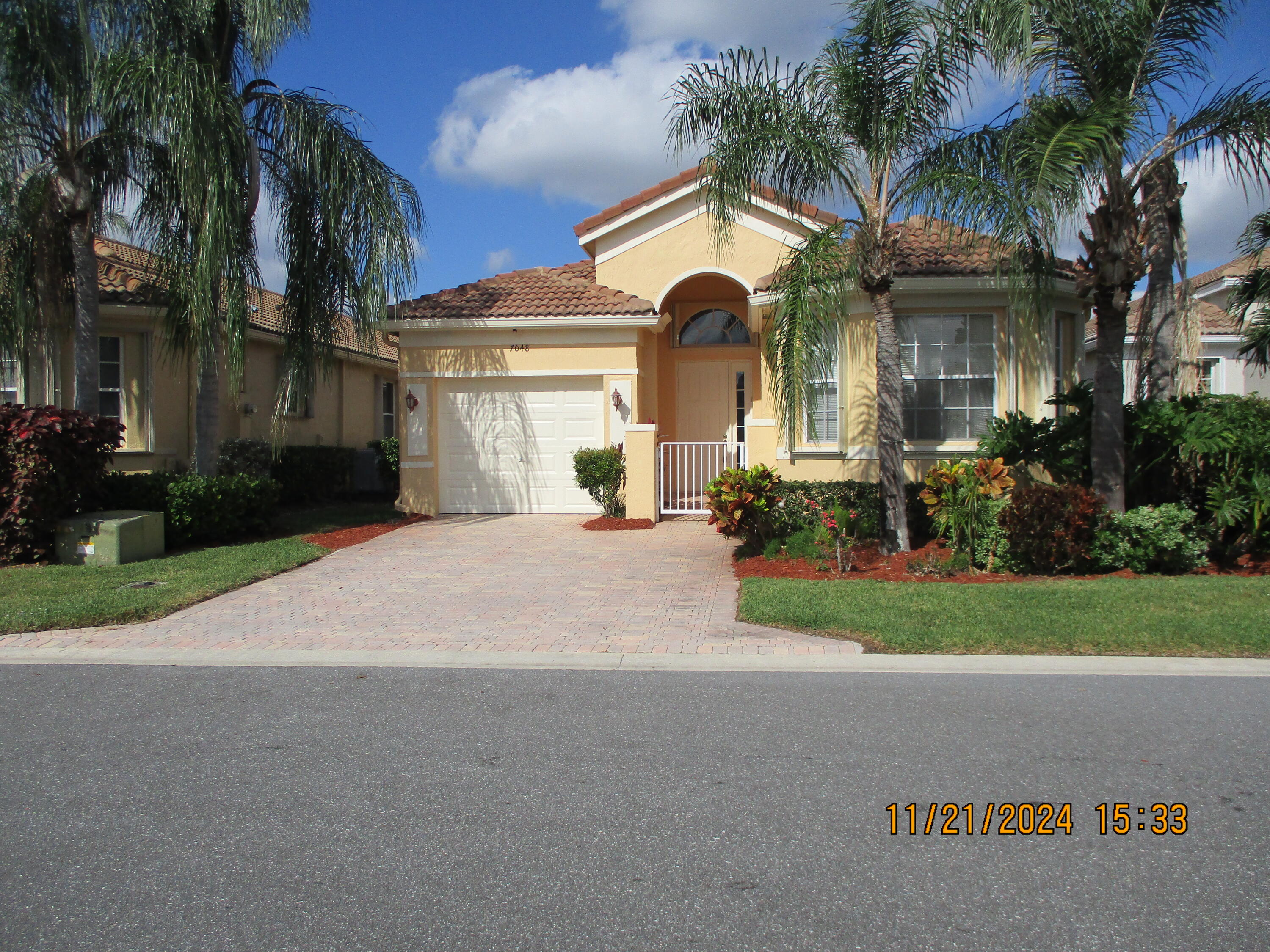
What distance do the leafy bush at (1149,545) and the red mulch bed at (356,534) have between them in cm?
972

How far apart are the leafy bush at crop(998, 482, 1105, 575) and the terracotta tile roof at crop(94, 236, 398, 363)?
988 centimetres

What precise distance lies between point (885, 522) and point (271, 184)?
33.1 feet

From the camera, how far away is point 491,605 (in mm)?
9242

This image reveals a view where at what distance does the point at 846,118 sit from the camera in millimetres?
10594

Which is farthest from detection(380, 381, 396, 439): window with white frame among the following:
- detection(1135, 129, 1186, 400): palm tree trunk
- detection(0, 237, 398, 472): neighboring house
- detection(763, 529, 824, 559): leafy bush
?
detection(1135, 129, 1186, 400): palm tree trunk

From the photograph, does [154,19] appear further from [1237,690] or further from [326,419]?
[1237,690]

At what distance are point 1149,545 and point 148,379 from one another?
1557 cm

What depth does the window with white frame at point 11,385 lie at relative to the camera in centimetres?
1500

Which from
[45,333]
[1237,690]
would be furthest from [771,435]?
[45,333]

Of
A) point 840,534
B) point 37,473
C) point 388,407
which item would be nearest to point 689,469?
point 840,534

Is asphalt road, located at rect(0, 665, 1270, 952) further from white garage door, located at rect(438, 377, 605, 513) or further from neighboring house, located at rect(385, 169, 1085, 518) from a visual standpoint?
white garage door, located at rect(438, 377, 605, 513)

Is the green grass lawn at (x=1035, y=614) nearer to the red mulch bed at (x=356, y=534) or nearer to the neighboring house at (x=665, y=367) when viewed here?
the neighboring house at (x=665, y=367)

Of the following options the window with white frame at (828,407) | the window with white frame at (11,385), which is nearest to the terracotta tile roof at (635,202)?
the window with white frame at (828,407)
